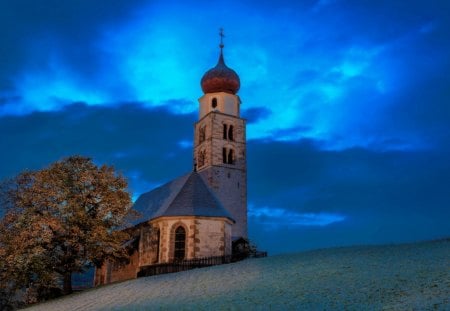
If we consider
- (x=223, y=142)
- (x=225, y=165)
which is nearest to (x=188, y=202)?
(x=225, y=165)

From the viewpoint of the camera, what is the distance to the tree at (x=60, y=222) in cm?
2803

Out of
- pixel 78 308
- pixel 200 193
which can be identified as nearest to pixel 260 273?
pixel 78 308

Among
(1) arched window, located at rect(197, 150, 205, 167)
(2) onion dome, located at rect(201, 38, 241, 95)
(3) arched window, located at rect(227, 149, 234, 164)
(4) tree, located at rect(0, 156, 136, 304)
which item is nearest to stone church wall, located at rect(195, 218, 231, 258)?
(4) tree, located at rect(0, 156, 136, 304)

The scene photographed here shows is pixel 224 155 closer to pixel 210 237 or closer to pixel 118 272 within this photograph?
pixel 118 272

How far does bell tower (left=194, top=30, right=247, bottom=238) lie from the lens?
5403 centimetres

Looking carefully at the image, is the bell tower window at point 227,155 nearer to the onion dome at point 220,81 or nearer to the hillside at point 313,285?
the onion dome at point 220,81

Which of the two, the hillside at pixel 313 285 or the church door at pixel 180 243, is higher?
the church door at pixel 180 243

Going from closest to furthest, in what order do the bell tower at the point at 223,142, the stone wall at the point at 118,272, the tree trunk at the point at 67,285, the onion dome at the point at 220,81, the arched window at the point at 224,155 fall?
1. the tree trunk at the point at 67,285
2. the stone wall at the point at 118,272
3. the bell tower at the point at 223,142
4. the arched window at the point at 224,155
5. the onion dome at the point at 220,81

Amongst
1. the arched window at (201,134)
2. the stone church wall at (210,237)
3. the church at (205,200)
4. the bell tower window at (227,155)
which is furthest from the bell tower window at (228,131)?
A: the stone church wall at (210,237)

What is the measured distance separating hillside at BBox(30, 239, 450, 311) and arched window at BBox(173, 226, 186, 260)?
6799mm

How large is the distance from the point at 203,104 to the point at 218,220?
27.4 m

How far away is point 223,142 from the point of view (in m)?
57.8

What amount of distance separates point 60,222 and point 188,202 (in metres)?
10.6

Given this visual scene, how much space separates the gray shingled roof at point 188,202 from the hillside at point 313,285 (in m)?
8.23
